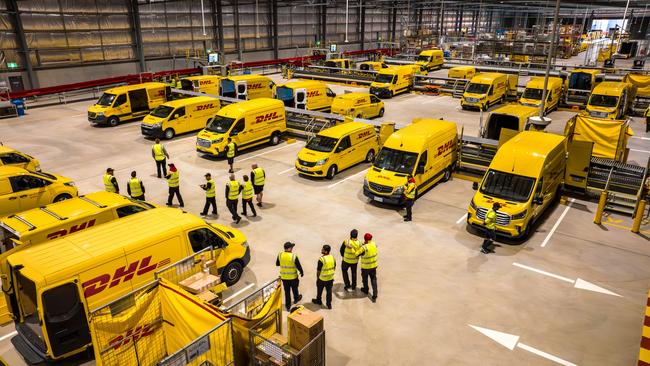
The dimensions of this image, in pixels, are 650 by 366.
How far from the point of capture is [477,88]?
29.6 m

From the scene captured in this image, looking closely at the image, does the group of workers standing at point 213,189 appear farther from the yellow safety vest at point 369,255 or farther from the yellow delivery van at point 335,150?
the yellow safety vest at point 369,255

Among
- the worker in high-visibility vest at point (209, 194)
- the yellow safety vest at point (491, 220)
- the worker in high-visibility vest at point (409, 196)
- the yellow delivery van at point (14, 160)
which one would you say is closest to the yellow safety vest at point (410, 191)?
the worker in high-visibility vest at point (409, 196)

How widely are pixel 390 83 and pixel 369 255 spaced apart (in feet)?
87.3

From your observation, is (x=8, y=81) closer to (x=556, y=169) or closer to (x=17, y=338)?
(x=17, y=338)

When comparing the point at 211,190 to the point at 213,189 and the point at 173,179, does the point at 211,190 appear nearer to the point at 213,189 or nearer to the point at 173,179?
the point at 213,189

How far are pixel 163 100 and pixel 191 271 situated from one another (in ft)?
67.9

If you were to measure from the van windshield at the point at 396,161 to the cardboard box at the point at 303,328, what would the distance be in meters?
8.55

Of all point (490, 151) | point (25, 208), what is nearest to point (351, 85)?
point (490, 151)

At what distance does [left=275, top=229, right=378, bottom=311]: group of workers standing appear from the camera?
346 inches

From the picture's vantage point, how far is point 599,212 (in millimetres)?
13477

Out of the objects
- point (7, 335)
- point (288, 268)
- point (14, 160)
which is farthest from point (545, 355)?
point (14, 160)

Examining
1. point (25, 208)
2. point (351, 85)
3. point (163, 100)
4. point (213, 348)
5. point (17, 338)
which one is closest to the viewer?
point (213, 348)

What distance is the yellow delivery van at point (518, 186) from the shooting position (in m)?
12.1

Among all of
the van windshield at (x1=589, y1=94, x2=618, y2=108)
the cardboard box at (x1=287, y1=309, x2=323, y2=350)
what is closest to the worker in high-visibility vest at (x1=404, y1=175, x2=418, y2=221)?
the cardboard box at (x1=287, y1=309, x2=323, y2=350)
